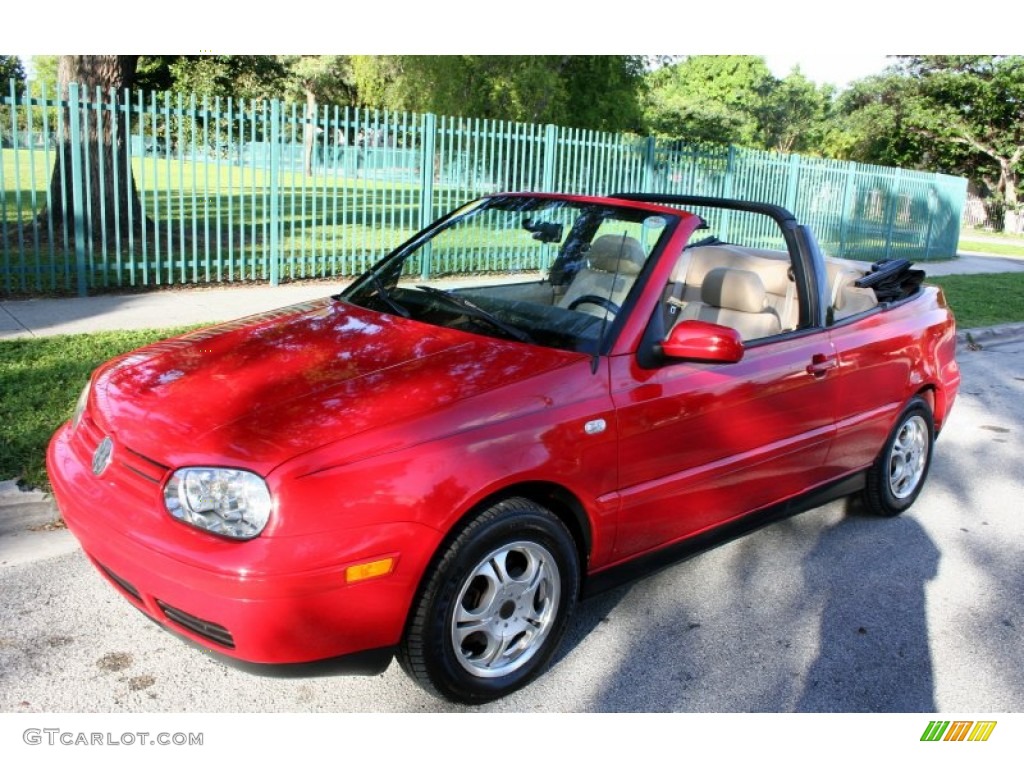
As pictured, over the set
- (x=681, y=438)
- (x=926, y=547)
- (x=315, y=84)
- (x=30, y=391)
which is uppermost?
(x=315, y=84)

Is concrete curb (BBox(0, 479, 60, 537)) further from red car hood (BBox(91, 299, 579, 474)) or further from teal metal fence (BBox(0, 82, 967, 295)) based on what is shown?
teal metal fence (BBox(0, 82, 967, 295))

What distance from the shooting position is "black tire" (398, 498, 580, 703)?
9.70 feet

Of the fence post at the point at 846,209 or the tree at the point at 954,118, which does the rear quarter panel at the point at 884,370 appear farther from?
the tree at the point at 954,118

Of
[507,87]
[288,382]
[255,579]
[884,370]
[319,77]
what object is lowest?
[255,579]

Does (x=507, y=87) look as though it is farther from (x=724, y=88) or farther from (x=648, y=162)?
(x=724, y=88)

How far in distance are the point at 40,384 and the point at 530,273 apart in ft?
12.0


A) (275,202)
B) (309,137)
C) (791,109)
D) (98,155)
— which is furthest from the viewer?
(791,109)

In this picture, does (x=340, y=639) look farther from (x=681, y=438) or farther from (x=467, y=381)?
(x=681, y=438)

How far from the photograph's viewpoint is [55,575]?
4004mm

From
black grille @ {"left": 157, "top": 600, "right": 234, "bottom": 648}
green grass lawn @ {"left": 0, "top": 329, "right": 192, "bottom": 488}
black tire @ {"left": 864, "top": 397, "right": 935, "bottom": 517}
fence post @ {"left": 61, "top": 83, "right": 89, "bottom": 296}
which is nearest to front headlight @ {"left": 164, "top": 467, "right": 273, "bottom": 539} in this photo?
black grille @ {"left": 157, "top": 600, "right": 234, "bottom": 648}

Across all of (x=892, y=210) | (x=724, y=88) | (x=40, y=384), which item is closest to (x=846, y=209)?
(x=892, y=210)

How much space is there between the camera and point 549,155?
1462 cm

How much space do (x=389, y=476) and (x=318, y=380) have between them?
634 millimetres

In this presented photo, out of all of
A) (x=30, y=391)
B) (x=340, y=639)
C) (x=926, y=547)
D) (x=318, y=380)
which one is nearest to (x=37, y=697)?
(x=340, y=639)
